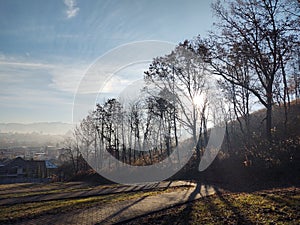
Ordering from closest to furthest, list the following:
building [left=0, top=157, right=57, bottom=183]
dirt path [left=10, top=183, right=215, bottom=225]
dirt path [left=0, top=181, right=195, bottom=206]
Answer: dirt path [left=10, top=183, right=215, bottom=225]
dirt path [left=0, top=181, right=195, bottom=206]
building [left=0, top=157, right=57, bottom=183]

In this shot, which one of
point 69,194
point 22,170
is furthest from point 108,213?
point 22,170

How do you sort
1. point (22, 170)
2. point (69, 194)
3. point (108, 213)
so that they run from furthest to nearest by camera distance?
point (22, 170)
point (69, 194)
point (108, 213)

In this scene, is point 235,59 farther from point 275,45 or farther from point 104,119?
point 104,119

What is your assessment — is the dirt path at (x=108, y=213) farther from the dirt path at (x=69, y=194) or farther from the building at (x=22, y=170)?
the building at (x=22, y=170)

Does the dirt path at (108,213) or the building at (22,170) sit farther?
the building at (22,170)

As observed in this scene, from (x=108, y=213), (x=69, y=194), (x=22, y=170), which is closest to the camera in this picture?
(x=108, y=213)

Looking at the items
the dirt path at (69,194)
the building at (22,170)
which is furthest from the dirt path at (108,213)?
the building at (22,170)

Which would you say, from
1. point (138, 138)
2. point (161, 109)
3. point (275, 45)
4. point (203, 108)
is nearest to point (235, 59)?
point (275, 45)

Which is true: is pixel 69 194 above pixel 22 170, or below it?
below

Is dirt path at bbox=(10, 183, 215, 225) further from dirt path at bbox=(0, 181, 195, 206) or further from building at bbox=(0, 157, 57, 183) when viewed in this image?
building at bbox=(0, 157, 57, 183)

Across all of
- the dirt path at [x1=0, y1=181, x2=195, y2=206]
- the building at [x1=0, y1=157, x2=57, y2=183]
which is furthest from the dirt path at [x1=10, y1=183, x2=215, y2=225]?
the building at [x1=0, y1=157, x2=57, y2=183]

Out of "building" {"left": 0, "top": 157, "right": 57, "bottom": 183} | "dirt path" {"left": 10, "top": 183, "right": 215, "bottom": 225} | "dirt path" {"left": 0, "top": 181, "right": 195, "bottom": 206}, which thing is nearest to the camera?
"dirt path" {"left": 10, "top": 183, "right": 215, "bottom": 225}

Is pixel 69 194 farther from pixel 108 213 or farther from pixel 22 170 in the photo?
pixel 22 170

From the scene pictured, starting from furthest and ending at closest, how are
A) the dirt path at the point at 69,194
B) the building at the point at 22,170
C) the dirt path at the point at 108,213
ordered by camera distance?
the building at the point at 22,170 → the dirt path at the point at 69,194 → the dirt path at the point at 108,213
